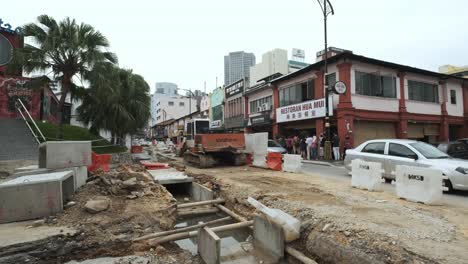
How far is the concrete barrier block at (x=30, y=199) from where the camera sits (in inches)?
214

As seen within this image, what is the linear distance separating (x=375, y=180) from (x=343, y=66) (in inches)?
559

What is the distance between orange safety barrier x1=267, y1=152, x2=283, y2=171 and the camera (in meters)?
13.5

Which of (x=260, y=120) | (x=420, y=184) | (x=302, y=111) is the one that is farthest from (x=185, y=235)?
(x=260, y=120)

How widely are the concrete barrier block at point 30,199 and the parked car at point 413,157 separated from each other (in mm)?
9342

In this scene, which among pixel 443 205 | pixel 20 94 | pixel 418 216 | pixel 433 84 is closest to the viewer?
pixel 418 216

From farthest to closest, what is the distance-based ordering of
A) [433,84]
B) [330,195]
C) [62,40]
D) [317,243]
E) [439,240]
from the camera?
[433,84], [62,40], [330,195], [317,243], [439,240]

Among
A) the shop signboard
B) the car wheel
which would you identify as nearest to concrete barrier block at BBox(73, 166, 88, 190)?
the car wheel

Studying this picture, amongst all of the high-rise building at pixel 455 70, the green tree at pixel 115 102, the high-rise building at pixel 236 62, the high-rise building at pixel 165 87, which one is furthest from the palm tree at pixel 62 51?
the high-rise building at pixel 165 87

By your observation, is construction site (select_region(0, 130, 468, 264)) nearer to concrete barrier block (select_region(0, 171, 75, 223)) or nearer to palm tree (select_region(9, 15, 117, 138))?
concrete barrier block (select_region(0, 171, 75, 223))

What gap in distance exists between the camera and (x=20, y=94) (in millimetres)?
19141

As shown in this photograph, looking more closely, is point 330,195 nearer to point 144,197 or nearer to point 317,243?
point 317,243

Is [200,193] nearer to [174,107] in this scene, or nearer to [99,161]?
[99,161]

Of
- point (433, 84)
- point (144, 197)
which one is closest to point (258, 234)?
point (144, 197)

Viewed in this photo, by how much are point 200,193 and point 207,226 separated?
402 cm
